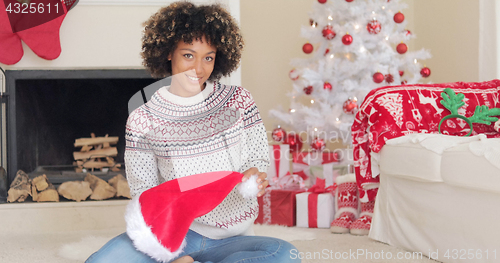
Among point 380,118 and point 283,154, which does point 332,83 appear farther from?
point 380,118

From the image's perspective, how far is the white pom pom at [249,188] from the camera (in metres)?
1.20

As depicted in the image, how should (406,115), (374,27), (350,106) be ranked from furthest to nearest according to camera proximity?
(374,27) < (350,106) < (406,115)

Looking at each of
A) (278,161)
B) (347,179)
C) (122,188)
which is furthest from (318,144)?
(122,188)

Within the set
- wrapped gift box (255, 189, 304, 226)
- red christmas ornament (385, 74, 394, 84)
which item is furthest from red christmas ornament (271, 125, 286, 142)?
red christmas ornament (385, 74, 394, 84)

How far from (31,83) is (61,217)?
80cm

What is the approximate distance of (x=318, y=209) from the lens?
7.49ft

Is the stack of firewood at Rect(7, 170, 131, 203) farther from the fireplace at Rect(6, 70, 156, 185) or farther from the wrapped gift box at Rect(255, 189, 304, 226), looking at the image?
the wrapped gift box at Rect(255, 189, 304, 226)

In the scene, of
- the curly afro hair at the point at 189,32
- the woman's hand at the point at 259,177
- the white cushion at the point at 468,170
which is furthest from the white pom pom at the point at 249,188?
the white cushion at the point at 468,170

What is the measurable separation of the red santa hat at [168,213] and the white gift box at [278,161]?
1.42 meters

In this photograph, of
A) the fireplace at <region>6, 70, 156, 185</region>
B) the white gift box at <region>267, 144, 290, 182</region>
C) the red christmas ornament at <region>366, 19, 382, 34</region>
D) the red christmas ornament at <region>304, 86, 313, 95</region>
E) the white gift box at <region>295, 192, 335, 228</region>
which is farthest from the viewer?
the red christmas ornament at <region>304, 86, 313, 95</region>

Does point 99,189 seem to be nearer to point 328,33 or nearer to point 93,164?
point 93,164

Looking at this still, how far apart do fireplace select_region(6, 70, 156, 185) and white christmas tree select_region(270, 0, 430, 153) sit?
968 mm

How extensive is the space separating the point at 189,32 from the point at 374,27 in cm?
169

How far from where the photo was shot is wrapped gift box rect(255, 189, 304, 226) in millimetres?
2322
